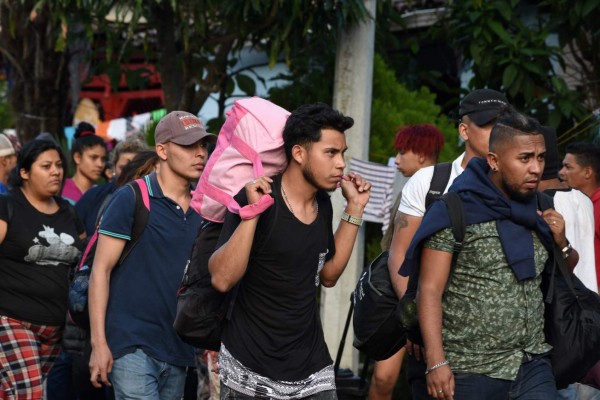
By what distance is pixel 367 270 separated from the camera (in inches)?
220

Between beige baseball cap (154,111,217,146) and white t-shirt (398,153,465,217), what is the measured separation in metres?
1.15

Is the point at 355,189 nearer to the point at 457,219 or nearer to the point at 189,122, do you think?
the point at 457,219

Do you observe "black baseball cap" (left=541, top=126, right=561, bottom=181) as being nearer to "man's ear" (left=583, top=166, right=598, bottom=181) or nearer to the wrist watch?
the wrist watch

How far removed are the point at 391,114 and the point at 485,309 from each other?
509cm

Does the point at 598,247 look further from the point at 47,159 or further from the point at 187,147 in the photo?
the point at 47,159

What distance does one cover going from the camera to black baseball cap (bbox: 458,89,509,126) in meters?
5.59

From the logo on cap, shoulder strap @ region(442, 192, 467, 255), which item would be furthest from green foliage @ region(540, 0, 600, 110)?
shoulder strap @ region(442, 192, 467, 255)

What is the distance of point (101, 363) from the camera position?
5.78 metres

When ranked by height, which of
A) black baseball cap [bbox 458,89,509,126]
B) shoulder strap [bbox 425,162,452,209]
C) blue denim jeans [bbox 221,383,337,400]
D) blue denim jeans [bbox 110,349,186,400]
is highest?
black baseball cap [bbox 458,89,509,126]

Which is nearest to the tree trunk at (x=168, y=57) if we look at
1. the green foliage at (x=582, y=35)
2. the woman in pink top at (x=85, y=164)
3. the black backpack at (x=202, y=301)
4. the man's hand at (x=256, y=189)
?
the woman in pink top at (x=85, y=164)

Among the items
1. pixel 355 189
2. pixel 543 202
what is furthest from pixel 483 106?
pixel 355 189

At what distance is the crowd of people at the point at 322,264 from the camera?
188 inches

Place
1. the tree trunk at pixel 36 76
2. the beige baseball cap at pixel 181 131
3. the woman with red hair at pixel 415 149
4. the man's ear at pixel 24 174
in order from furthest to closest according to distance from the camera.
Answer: the tree trunk at pixel 36 76 < the woman with red hair at pixel 415 149 < the man's ear at pixel 24 174 < the beige baseball cap at pixel 181 131

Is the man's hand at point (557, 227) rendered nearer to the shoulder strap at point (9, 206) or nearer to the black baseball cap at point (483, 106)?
the black baseball cap at point (483, 106)
